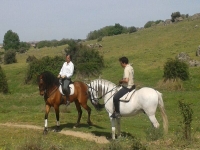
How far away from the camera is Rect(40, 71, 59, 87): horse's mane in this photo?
48.4ft

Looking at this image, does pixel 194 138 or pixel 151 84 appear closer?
pixel 194 138

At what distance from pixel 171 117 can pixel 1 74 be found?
22.1 meters

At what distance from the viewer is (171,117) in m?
21.4

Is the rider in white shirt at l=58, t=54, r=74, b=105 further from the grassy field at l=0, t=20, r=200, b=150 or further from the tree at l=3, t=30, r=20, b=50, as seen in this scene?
the tree at l=3, t=30, r=20, b=50

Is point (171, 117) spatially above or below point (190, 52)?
below

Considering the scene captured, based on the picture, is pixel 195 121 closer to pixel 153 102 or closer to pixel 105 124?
pixel 105 124

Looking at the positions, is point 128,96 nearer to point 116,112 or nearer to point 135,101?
point 135,101

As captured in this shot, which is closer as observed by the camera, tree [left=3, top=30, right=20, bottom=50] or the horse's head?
the horse's head

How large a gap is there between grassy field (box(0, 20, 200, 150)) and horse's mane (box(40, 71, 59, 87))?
2038 mm

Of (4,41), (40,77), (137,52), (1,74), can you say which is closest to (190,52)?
(137,52)

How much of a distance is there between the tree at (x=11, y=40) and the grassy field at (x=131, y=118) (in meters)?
47.4

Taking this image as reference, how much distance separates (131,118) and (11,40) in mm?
94723

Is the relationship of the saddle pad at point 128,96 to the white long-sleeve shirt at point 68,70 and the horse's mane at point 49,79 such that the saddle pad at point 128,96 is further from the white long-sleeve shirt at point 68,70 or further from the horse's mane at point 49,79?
the horse's mane at point 49,79

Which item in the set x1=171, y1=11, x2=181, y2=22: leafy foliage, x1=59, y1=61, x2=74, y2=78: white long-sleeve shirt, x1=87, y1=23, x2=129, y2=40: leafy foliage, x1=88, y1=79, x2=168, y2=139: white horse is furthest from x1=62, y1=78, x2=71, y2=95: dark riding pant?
x1=87, y1=23, x2=129, y2=40: leafy foliage
